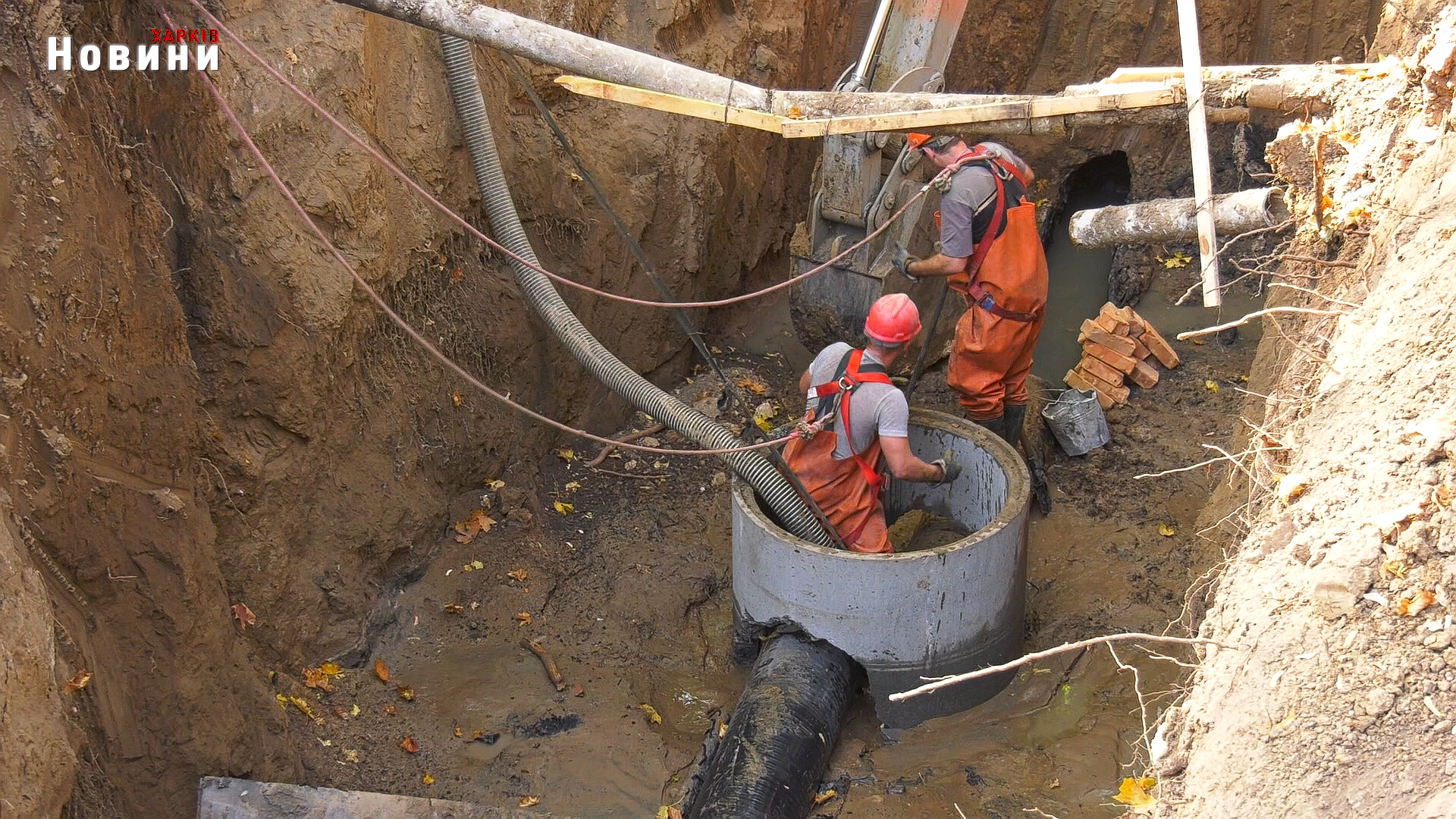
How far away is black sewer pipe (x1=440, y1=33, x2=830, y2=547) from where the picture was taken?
5.20 m

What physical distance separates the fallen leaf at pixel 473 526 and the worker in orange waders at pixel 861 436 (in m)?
1.80

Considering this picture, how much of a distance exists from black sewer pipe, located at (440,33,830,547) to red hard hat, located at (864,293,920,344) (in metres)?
0.84

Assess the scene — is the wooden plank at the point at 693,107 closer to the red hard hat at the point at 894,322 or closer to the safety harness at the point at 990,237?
the red hard hat at the point at 894,322

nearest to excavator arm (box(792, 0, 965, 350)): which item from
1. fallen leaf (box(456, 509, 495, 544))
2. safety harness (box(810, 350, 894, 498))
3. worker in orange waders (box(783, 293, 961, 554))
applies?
worker in orange waders (box(783, 293, 961, 554))

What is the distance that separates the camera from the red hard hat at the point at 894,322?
16.0 ft

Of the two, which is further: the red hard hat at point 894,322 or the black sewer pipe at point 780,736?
the red hard hat at point 894,322

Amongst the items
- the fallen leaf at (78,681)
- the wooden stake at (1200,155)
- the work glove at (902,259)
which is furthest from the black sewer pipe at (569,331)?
the fallen leaf at (78,681)

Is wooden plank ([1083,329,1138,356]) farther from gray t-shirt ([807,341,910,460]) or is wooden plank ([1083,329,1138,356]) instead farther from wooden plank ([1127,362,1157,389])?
gray t-shirt ([807,341,910,460])

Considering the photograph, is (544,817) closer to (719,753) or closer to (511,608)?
(719,753)

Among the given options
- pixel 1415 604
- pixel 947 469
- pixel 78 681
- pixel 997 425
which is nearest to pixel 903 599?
pixel 947 469

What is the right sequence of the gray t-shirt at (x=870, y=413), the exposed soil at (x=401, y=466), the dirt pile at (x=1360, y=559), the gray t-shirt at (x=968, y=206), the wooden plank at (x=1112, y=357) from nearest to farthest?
the dirt pile at (x=1360, y=559) → the exposed soil at (x=401, y=466) → the gray t-shirt at (x=870, y=413) → the gray t-shirt at (x=968, y=206) → the wooden plank at (x=1112, y=357)

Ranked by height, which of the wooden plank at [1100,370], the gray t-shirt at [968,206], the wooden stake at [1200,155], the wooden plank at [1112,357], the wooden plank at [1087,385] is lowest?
the wooden plank at [1087,385]

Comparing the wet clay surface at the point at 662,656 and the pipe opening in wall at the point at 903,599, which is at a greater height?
the pipe opening in wall at the point at 903,599

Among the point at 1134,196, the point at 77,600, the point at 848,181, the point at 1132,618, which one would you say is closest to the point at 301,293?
the point at 77,600
